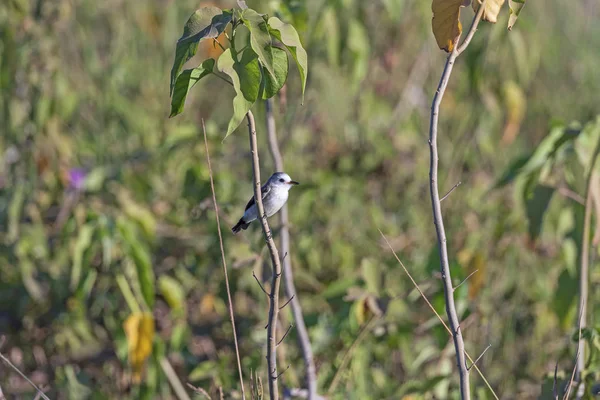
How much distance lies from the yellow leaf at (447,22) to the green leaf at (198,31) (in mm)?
472

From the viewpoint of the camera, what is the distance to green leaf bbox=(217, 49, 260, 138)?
1459 millimetres

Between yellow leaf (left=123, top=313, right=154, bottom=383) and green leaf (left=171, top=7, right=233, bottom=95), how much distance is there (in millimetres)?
1780

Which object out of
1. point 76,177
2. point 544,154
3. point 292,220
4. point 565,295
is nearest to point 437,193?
point 544,154

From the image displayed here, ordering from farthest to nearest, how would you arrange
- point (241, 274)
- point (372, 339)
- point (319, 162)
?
point (319, 162), point (241, 274), point (372, 339)

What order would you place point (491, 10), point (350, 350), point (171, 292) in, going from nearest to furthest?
point (491, 10)
point (350, 350)
point (171, 292)

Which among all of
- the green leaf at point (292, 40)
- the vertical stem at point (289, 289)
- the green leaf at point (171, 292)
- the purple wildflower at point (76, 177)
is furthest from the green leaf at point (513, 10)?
the purple wildflower at point (76, 177)

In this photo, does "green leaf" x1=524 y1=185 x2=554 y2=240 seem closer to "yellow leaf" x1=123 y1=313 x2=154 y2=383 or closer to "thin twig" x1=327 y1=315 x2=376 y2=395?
"thin twig" x1=327 y1=315 x2=376 y2=395

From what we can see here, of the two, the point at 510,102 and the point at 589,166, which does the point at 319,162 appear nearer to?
the point at 510,102

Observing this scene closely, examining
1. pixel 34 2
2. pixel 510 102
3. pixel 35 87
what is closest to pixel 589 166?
pixel 510 102

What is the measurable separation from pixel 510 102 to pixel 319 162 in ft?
4.13

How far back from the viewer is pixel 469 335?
3.44 m

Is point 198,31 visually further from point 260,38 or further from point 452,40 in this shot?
point 452,40

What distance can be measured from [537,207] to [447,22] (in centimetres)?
123

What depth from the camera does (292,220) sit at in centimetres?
398
